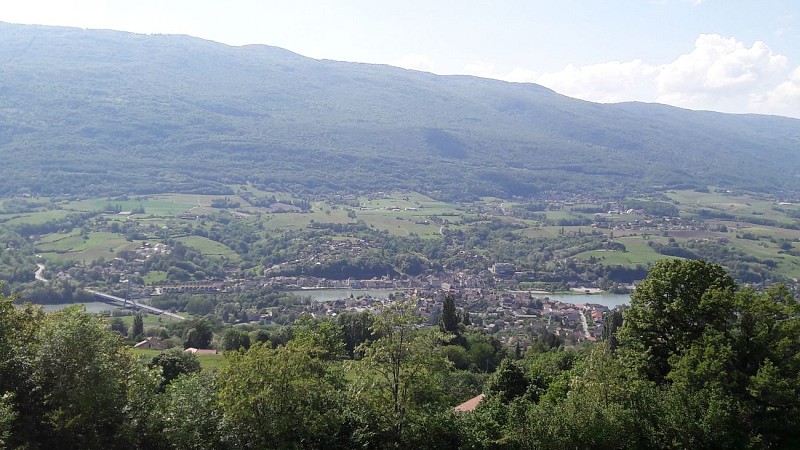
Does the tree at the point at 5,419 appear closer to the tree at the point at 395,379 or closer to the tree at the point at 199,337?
the tree at the point at 395,379

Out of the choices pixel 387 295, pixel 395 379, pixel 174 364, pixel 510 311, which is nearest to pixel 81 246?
pixel 387 295

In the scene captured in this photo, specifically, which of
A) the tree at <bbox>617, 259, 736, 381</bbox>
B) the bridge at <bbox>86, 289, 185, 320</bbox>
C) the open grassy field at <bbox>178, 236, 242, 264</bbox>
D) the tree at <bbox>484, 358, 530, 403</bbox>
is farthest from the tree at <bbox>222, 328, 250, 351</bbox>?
the open grassy field at <bbox>178, 236, 242, 264</bbox>

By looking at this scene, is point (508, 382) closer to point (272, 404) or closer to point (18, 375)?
point (272, 404)

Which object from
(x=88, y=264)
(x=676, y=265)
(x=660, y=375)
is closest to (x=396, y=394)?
(x=660, y=375)

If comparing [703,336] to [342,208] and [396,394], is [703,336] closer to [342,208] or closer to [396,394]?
[396,394]

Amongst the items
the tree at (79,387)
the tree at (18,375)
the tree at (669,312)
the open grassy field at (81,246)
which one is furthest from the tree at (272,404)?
the open grassy field at (81,246)

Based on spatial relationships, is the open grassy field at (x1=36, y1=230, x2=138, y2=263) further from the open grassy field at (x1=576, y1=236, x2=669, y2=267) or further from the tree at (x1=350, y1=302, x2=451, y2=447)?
the tree at (x1=350, y1=302, x2=451, y2=447)
